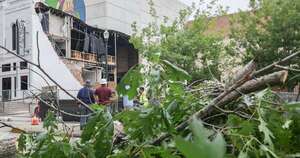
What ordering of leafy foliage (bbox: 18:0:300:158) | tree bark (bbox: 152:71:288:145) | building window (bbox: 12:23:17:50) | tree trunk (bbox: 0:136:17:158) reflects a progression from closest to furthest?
leafy foliage (bbox: 18:0:300:158)
tree bark (bbox: 152:71:288:145)
tree trunk (bbox: 0:136:17:158)
building window (bbox: 12:23:17:50)

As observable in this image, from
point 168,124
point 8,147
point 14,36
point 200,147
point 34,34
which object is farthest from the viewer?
point 14,36

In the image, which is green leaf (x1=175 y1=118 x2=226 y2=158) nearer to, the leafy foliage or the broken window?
the leafy foliage

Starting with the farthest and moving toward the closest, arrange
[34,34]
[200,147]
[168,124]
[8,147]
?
[34,34], [8,147], [168,124], [200,147]

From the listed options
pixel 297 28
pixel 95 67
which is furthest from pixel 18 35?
pixel 297 28

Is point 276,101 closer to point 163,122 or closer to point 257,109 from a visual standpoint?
point 257,109

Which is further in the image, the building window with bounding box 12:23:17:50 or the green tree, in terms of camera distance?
the building window with bounding box 12:23:17:50

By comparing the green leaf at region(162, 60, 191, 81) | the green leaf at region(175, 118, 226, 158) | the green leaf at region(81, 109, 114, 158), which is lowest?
the green leaf at region(81, 109, 114, 158)

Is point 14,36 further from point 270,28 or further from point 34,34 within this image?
point 270,28

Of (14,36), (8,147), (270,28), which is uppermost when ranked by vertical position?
(14,36)

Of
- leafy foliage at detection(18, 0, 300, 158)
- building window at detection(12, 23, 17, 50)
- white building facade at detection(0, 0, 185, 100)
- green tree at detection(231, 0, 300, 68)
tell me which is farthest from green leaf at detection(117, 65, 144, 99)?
building window at detection(12, 23, 17, 50)

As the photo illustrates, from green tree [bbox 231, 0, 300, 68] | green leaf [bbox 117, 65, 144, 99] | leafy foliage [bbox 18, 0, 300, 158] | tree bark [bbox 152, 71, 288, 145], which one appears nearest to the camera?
leafy foliage [bbox 18, 0, 300, 158]

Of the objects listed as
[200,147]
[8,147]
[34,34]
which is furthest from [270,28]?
[200,147]

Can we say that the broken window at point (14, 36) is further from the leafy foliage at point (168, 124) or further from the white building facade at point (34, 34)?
the leafy foliage at point (168, 124)

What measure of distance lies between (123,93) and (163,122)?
9.9 inches
